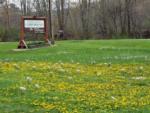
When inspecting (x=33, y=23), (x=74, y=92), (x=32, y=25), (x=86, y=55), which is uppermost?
(x=33, y=23)

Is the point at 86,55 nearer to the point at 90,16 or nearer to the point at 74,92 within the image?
the point at 74,92

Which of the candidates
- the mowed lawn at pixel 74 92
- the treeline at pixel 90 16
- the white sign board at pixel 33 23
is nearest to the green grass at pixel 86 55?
the white sign board at pixel 33 23

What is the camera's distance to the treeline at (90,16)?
6525 centimetres

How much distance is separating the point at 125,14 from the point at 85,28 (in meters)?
6.45

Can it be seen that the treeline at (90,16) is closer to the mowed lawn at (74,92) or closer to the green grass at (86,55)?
the green grass at (86,55)

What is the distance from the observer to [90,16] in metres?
71.4

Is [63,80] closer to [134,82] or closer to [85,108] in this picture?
[134,82]

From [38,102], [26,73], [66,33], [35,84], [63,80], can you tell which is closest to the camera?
[38,102]

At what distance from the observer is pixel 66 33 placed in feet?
212

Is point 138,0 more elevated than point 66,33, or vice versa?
point 138,0

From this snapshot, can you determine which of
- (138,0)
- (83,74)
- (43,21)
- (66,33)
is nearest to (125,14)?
(138,0)

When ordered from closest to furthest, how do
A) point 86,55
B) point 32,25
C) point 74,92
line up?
point 74,92, point 86,55, point 32,25

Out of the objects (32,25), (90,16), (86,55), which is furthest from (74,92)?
(90,16)

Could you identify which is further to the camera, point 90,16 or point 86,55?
point 90,16
